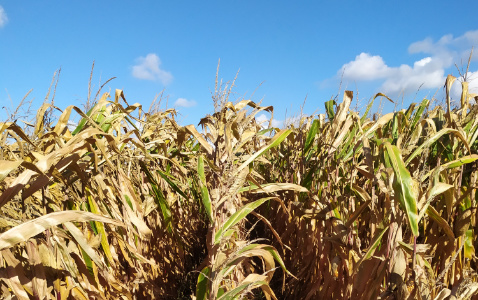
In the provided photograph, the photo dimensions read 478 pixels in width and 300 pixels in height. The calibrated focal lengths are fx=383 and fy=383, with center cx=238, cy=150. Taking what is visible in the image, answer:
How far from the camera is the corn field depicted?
988 mm

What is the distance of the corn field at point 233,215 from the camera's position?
3.24 feet

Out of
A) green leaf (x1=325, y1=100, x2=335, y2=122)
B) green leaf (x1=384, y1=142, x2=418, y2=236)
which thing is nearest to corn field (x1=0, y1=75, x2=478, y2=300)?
green leaf (x1=384, y1=142, x2=418, y2=236)

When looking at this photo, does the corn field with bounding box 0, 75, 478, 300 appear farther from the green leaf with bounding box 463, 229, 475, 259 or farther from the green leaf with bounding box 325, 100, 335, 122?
the green leaf with bounding box 325, 100, 335, 122

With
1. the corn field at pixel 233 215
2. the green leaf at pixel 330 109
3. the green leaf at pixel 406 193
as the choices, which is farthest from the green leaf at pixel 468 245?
the green leaf at pixel 330 109

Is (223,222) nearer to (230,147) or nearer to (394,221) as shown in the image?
(230,147)

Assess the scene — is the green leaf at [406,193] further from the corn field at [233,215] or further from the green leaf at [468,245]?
the green leaf at [468,245]

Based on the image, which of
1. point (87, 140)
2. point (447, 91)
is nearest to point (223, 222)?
point (87, 140)

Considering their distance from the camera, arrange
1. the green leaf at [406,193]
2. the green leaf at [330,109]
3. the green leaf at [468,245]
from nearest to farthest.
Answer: the green leaf at [406,193] → the green leaf at [468,245] → the green leaf at [330,109]

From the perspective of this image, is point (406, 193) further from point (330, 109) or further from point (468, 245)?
point (330, 109)

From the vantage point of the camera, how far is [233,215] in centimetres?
120

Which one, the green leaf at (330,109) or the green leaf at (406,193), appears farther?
the green leaf at (330,109)

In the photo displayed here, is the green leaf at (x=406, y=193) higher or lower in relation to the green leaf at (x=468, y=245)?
higher

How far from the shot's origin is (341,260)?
149 centimetres

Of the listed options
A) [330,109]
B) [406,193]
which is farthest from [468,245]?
[330,109]
